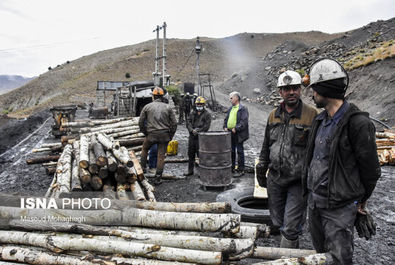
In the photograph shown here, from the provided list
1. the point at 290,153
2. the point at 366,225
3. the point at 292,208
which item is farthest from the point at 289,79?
the point at 366,225

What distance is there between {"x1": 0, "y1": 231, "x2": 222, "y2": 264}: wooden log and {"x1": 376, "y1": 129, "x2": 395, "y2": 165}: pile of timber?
8278mm

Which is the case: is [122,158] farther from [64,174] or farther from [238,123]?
[238,123]

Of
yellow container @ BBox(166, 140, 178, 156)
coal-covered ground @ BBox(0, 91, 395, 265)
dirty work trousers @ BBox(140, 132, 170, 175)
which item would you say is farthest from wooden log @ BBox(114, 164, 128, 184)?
yellow container @ BBox(166, 140, 178, 156)

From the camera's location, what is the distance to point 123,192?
225 inches

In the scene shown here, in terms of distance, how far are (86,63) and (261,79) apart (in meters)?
77.1

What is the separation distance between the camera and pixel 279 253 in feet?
10.8

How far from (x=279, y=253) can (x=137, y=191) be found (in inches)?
124

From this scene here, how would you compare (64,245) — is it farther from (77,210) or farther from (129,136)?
(129,136)

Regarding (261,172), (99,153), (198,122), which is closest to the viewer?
(261,172)

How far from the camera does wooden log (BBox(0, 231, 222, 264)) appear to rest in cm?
303

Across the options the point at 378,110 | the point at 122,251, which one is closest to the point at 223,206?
the point at 122,251

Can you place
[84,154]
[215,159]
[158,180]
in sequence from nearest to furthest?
[84,154], [215,159], [158,180]

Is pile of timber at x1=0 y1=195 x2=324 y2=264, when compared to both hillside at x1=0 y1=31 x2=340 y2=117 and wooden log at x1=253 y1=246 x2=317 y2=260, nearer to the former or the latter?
wooden log at x1=253 y1=246 x2=317 y2=260

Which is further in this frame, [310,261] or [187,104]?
[187,104]
